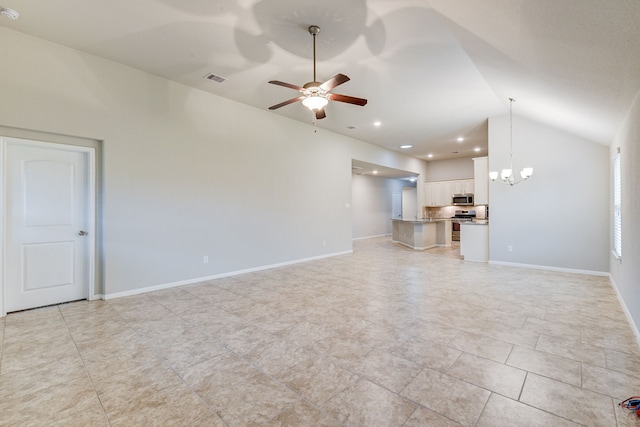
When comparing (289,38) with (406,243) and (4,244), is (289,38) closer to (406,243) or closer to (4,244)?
(4,244)

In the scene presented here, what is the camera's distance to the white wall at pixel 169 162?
11.5ft

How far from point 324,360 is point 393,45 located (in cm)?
351

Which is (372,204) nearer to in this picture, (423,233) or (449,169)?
(449,169)

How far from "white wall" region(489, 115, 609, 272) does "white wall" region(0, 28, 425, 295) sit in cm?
425

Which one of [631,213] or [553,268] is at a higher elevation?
[631,213]

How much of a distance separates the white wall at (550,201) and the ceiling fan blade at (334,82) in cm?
489

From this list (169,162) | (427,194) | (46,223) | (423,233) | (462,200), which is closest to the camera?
(46,223)

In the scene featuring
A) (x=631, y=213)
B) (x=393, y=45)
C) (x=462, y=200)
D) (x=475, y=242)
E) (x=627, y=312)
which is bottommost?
(x=627, y=312)

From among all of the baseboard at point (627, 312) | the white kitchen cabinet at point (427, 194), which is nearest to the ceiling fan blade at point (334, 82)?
the baseboard at point (627, 312)

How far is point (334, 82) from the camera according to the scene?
9.52 ft

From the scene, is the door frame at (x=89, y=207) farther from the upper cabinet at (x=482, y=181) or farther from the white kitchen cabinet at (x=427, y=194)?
the white kitchen cabinet at (x=427, y=194)

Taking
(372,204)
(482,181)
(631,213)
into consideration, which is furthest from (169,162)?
(372,204)

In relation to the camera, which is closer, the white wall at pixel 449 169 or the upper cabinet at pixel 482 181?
the upper cabinet at pixel 482 181

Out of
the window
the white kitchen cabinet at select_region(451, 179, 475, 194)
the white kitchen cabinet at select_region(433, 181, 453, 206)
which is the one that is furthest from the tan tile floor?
the white kitchen cabinet at select_region(433, 181, 453, 206)
